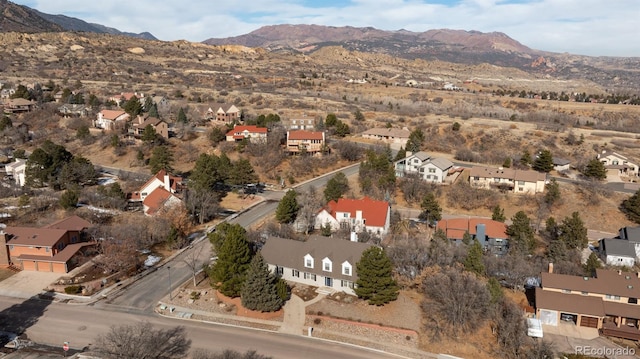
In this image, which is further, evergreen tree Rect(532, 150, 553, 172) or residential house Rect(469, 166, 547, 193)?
evergreen tree Rect(532, 150, 553, 172)

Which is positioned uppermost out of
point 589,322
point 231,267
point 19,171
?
point 19,171

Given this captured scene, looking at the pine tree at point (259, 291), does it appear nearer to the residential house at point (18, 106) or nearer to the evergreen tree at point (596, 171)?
the evergreen tree at point (596, 171)

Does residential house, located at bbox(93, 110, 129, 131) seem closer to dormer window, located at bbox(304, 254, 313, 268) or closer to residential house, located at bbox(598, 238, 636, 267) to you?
dormer window, located at bbox(304, 254, 313, 268)

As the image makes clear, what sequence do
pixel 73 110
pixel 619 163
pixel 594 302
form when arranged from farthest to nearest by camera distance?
pixel 73 110 < pixel 619 163 < pixel 594 302

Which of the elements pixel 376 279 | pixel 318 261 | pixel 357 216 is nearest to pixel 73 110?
pixel 357 216

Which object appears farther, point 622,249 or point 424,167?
point 424,167

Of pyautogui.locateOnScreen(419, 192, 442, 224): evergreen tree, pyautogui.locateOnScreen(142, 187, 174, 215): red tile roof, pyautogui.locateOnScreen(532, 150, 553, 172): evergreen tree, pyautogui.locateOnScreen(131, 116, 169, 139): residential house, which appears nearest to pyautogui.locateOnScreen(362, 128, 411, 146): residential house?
pyautogui.locateOnScreen(532, 150, 553, 172): evergreen tree

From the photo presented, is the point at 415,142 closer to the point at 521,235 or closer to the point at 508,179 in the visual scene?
the point at 508,179
